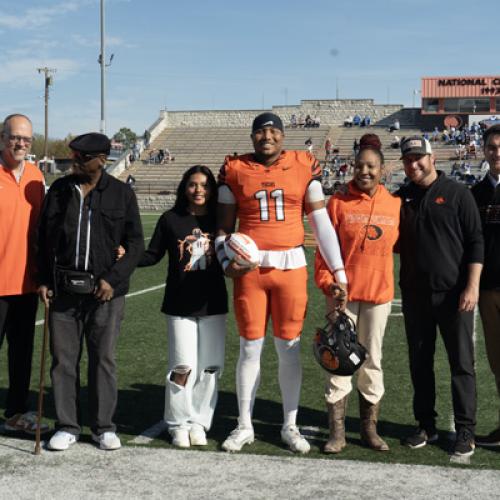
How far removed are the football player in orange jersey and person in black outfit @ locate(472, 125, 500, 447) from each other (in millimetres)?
914

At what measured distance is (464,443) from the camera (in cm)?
443

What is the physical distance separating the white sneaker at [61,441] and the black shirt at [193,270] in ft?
3.15

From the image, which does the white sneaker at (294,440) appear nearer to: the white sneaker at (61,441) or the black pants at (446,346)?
the black pants at (446,346)

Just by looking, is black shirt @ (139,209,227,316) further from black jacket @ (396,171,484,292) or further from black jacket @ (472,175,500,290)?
black jacket @ (472,175,500,290)

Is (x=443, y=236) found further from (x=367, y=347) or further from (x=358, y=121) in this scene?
(x=358, y=121)

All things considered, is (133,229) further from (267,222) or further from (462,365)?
(462,365)

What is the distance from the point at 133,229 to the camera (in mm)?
4664

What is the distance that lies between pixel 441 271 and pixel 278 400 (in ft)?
6.00

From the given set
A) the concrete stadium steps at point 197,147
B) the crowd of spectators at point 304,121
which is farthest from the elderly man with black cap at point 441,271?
the crowd of spectators at point 304,121

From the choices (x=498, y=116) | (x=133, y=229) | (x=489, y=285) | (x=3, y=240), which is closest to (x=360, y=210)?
(x=489, y=285)

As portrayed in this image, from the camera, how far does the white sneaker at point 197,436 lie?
15.0ft

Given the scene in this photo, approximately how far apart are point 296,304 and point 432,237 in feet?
2.99

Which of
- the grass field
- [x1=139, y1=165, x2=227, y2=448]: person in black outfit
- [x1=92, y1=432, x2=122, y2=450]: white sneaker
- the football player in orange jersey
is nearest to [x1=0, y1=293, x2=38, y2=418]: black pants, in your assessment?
the grass field

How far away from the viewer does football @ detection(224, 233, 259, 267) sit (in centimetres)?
432
